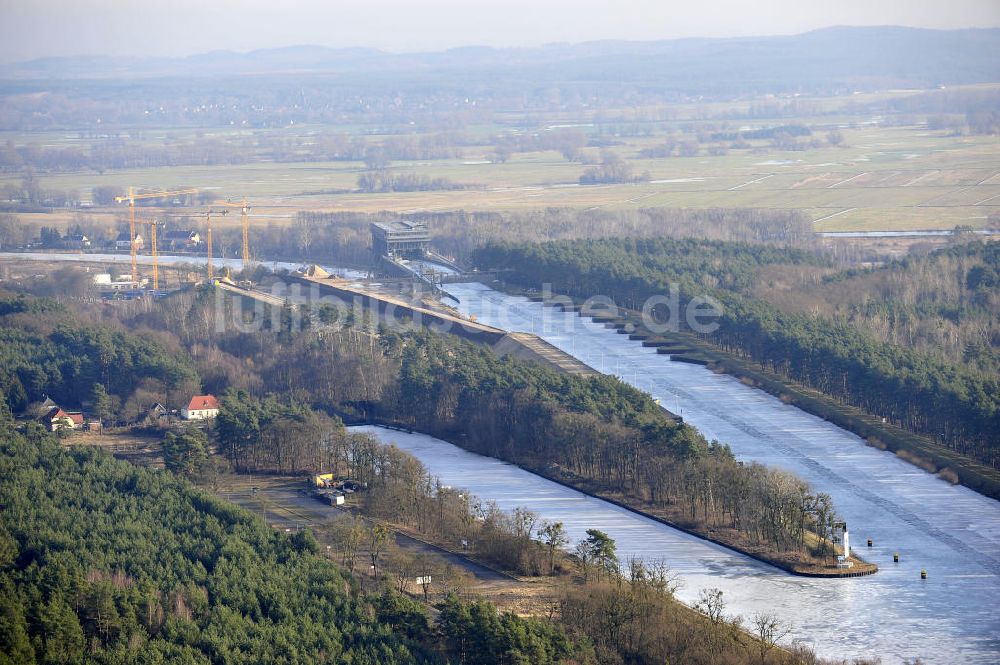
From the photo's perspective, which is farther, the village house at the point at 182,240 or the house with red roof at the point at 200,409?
the village house at the point at 182,240

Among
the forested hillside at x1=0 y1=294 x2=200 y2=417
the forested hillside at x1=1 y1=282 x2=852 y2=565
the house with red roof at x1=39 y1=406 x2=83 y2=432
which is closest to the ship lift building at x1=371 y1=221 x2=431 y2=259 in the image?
the forested hillside at x1=1 y1=282 x2=852 y2=565

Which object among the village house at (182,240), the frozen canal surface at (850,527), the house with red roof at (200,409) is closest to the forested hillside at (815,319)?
the frozen canal surface at (850,527)

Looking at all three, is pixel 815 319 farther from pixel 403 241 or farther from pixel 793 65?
pixel 793 65

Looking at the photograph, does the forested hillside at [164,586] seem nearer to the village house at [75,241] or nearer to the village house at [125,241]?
the village house at [75,241]

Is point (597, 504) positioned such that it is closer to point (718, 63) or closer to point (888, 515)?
point (888, 515)

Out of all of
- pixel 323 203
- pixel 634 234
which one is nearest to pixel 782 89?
pixel 323 203

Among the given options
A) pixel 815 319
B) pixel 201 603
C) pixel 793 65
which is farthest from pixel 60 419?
pixel 793 65
